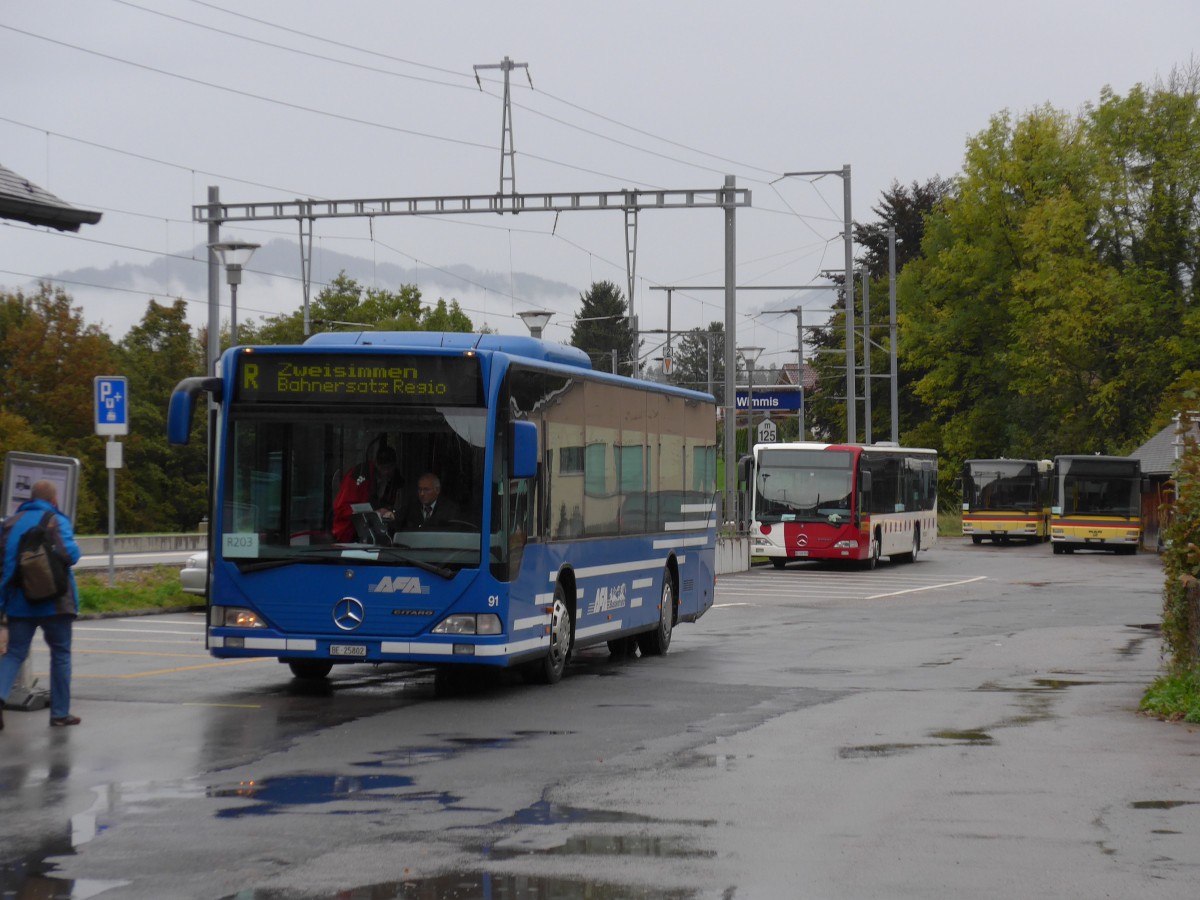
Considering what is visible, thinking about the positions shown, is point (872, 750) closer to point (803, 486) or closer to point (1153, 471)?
point (803, 486)

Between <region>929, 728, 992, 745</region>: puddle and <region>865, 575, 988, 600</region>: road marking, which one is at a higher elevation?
<region>929, 728, 992, 745</region>: puddle

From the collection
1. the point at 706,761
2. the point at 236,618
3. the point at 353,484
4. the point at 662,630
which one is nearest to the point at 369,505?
the point at 353,484

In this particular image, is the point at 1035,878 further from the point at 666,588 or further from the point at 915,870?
the point at 666,588

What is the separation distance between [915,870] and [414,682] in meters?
9.14

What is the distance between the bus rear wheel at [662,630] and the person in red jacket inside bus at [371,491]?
5.51m

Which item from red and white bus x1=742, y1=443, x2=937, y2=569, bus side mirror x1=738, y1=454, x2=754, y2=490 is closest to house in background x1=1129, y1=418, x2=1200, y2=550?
red and white bus x1=742, y1=443, x2=937, y2=569

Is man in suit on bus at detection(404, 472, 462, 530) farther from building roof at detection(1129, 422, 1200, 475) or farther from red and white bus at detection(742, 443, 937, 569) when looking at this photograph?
building roof at detection(1129, 422, 1200, 475)

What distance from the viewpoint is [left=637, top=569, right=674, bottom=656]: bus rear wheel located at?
64.3 feet

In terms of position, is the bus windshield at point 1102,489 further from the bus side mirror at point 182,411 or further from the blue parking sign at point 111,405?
the bus side mirror at point 182,411

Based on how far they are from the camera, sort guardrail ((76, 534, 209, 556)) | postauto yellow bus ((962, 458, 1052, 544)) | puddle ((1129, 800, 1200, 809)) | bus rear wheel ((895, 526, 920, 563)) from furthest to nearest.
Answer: postauto yellow bus ((962, 458, 1052, 544)) → bus rear wheel ((895, 526, 920, 563)) → guardrail ((76, 534, 209, 556)) → puddle ((1129, 800, 1200, 809))

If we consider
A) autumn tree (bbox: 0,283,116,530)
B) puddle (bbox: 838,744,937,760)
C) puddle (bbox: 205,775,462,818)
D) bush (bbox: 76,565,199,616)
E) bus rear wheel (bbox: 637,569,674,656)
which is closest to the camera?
puddle (bbox: 205,775,462,818)

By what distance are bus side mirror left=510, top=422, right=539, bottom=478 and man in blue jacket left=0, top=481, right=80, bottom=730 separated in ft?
11.4

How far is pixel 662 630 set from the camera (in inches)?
774

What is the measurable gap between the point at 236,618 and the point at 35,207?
183 inches
